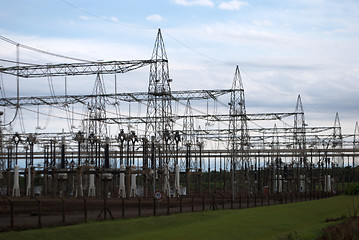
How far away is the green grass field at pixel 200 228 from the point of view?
20.5m

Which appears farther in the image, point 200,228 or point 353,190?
point 353,190

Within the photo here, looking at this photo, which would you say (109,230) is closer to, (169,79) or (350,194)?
(169,79)

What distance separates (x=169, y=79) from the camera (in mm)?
49844

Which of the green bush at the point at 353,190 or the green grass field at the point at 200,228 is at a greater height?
the green bush at the point at 353,190

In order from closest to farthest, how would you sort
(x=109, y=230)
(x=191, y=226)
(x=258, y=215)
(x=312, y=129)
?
(x=109, y=230) → (x=191, y=226) → (x=258, y=215) → (x=312, y=129)

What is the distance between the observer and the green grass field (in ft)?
67.2

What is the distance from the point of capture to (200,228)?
2484cm

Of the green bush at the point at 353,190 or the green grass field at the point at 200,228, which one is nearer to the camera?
the green grass field at the point at 200,228

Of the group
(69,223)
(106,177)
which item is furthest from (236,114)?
(69,223)

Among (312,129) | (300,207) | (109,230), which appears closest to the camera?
(109,230)

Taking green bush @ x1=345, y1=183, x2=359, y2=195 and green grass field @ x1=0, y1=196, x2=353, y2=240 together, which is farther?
green bush @ x1=345, y1=183, x2=359, y2=195

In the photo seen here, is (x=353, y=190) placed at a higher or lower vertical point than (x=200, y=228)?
higher

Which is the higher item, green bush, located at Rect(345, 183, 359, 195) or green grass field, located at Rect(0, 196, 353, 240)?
green bush, located at Rect(345, 183, 359, 195)

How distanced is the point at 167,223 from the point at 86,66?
26.9 meters
